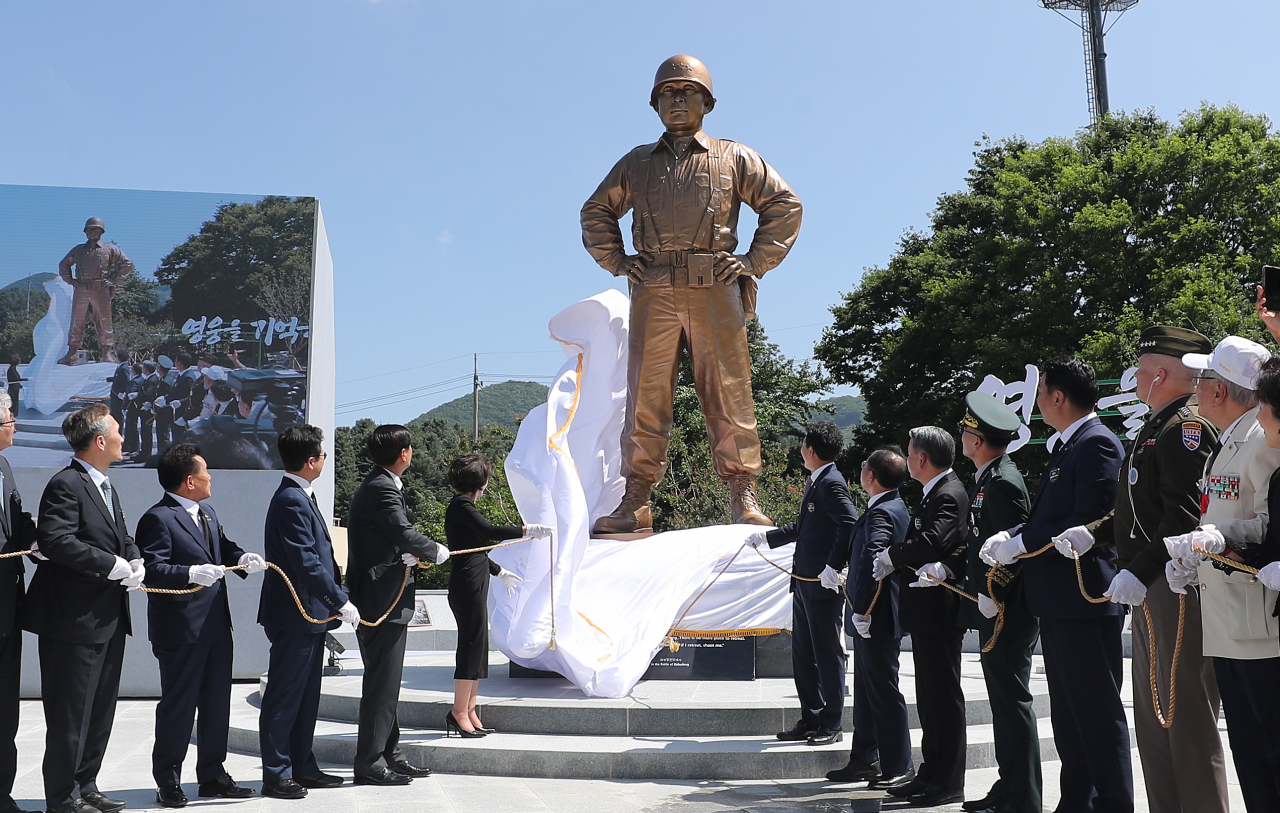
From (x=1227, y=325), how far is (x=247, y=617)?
15058 millimetres

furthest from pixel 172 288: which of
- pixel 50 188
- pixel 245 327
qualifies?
pixel 50 188

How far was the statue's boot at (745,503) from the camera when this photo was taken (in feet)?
24.2

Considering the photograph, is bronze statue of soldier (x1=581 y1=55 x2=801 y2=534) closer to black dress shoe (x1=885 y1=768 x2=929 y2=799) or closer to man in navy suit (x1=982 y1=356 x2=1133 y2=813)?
black dress shoe (x1=885 y1=768 x2=929 y2=799)

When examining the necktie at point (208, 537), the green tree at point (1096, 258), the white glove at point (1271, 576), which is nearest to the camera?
the white glove at point (1271, 576)

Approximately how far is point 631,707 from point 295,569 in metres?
1.98

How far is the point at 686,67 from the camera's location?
7.55 meters

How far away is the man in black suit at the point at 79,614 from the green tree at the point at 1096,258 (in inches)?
643

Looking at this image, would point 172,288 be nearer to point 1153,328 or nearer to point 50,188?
point 50,188

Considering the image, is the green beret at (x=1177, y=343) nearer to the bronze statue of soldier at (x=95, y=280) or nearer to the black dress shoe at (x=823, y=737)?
the black dress shoe at (x=823, y=737)

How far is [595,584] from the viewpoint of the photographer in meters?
6.66

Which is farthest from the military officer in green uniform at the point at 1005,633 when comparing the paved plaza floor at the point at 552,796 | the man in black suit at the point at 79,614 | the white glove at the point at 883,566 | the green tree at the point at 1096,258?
the green tree at the point at 1096,258

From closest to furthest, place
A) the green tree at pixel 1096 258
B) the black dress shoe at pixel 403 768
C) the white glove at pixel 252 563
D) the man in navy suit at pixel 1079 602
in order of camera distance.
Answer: the man in navy suit at pixel 1079 602 → the white glove at pixel 252 563 → the black dress shoe at pixel 403 768 → the green tree at pixel 1096 258

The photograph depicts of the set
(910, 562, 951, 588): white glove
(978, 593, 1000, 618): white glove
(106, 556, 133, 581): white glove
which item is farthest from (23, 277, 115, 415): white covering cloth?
(978, 593, 1000, 618): white glove

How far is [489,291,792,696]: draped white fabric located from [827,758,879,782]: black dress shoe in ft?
4.57
